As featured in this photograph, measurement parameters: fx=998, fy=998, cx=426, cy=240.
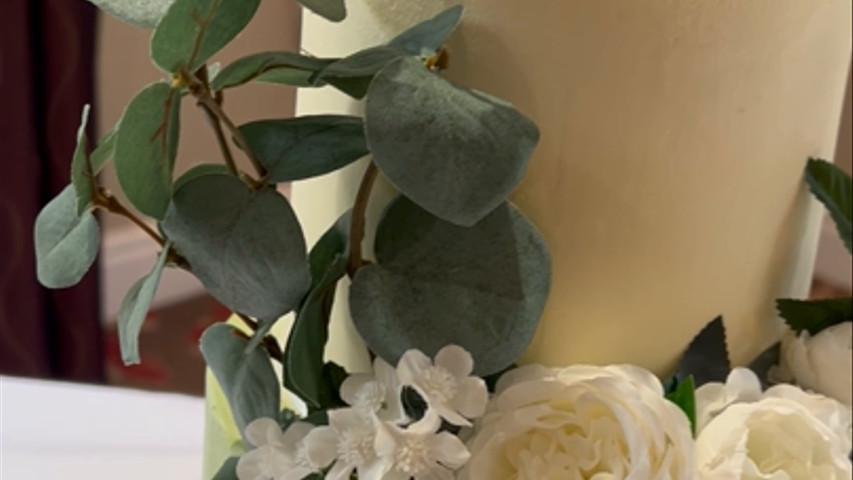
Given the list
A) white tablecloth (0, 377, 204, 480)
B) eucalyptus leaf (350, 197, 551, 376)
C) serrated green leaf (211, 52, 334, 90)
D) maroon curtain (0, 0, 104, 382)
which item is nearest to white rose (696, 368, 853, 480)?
eucalyptus leaf (350, 197, 551, 376)

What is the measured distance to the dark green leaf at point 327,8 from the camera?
352 millimetres

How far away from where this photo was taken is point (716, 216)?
0.46 m

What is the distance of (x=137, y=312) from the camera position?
38cm

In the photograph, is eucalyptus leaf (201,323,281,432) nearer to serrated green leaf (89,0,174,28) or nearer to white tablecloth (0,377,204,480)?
serrated green leaf (89,0,174,28)

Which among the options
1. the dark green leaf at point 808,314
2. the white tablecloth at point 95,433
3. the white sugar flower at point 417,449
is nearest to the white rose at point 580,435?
the white sugar flower at point 417,449

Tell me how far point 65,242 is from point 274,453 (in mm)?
125

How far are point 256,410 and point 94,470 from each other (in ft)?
0.92

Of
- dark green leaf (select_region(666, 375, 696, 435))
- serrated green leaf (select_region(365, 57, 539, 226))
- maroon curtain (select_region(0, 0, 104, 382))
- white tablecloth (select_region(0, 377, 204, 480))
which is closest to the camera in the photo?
serrated green leaf (select_region(365, 57, 539, 226))

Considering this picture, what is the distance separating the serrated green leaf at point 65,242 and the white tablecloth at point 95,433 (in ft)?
0.88

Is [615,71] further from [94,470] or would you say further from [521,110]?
[94,470]

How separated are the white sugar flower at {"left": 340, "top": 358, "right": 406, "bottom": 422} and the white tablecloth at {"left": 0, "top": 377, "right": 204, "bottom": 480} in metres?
0.30

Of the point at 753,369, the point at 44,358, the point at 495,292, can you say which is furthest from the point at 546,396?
the point at 44,358

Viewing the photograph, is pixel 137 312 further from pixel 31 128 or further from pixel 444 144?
pixel 31 128

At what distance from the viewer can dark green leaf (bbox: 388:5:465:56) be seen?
1.26 ft
